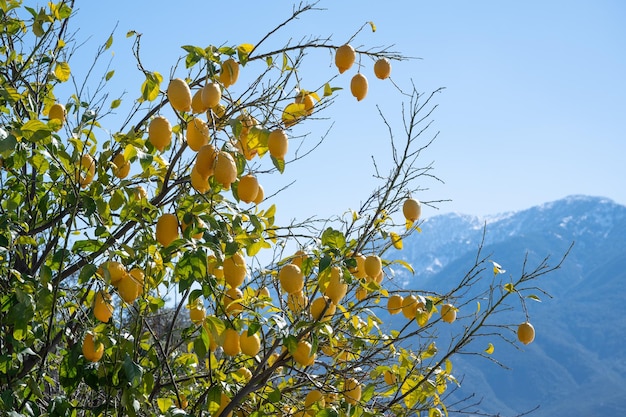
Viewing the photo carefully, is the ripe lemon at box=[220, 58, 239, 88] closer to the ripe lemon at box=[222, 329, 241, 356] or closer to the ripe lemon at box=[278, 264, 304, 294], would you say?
the ripe lemon at box=[278, 264, 304, 294]

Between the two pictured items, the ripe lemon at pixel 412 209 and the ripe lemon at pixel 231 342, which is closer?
the ripe lemon at pixel 231 342

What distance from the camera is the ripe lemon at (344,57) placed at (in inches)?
91.6

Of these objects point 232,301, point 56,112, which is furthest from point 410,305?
point 56,112

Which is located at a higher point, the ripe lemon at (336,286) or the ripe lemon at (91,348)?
the ripe lemon at (336,286)

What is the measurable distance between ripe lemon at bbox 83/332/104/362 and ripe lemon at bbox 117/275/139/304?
9.0 inches

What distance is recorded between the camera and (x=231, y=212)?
209 cm

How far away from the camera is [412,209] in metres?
2.54

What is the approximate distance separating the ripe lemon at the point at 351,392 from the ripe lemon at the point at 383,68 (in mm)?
1086

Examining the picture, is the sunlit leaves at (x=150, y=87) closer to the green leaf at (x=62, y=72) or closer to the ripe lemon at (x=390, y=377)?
the green leaf at (x=62, y=72)

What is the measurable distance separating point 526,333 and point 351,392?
106 centimetres

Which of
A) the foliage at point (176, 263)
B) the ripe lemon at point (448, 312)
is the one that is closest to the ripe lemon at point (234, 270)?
the foliage at point (176, 263)

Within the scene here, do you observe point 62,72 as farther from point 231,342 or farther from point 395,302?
point 395,302

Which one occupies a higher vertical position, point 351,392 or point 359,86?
point 359,86

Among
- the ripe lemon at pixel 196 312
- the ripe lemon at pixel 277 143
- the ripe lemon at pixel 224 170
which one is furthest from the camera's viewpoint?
the ripe lemon at pixel 196 312
